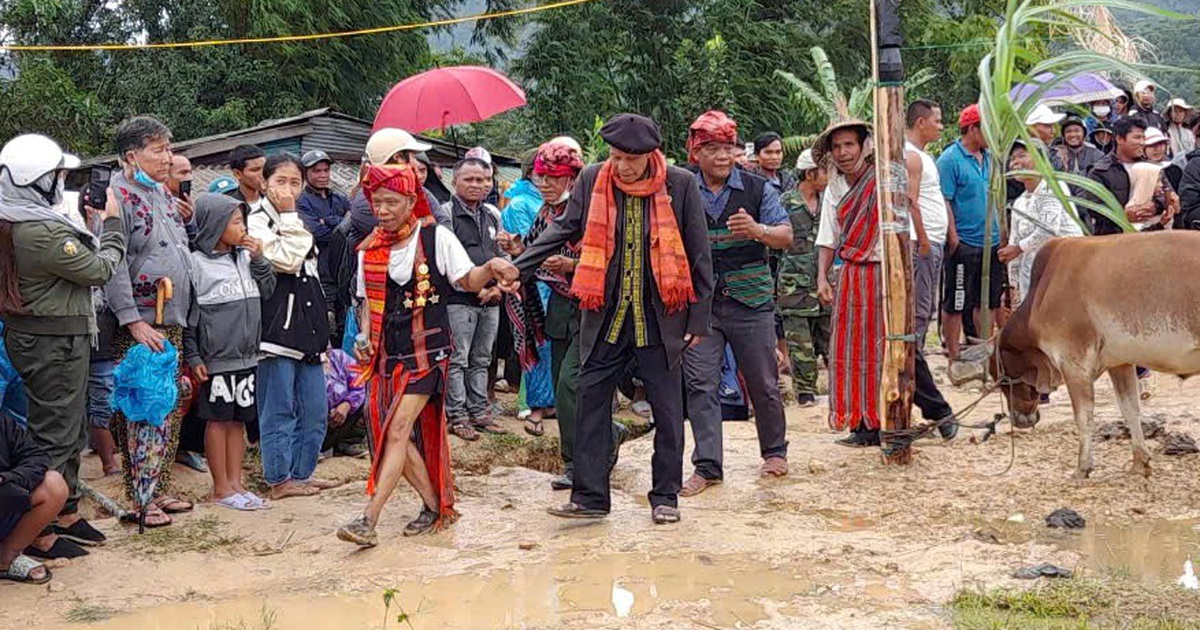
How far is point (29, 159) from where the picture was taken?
220 inches

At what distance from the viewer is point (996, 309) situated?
9906 millimetres

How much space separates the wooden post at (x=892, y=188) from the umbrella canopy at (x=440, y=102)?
3887 millimetres

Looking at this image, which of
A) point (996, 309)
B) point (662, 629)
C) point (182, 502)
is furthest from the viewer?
point (996, 309)

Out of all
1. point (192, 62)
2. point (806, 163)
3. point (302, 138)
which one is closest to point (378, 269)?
point (806, 163)

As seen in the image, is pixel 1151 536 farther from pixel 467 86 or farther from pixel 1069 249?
pixel 467 86

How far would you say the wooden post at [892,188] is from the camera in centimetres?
690

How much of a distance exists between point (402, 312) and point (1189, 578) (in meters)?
3.56

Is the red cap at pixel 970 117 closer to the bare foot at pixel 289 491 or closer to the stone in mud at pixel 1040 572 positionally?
the stone in mud at pixel 1040 572

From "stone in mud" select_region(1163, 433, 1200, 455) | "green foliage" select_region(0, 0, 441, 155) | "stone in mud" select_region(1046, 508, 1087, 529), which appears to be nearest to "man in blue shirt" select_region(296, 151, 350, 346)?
"stone in mud" select_region(1046, 508, 1087, 529)

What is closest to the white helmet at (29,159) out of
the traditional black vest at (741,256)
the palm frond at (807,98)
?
the traditional black vest at (741,256)

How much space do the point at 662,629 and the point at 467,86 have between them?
6545mm

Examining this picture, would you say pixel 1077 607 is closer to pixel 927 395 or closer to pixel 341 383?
pixel 927 395

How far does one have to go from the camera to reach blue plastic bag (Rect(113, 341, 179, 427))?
20.3ft

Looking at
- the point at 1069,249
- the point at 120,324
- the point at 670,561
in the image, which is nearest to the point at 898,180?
the point at 1069,249
